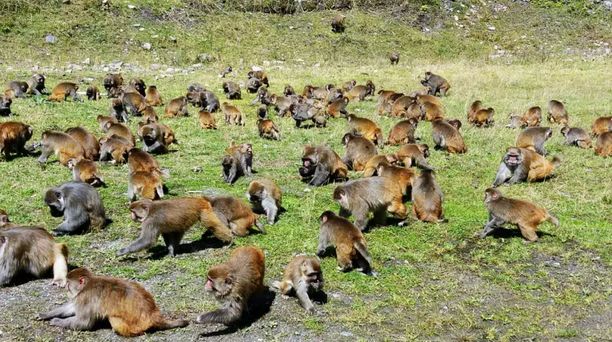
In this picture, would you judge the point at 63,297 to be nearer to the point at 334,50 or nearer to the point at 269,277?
the point at 269,277

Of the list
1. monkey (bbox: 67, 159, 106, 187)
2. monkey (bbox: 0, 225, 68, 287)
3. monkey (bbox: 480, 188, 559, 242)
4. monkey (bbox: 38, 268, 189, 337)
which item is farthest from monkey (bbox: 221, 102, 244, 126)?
monkey (bbox: 38, 268, 189, 337)

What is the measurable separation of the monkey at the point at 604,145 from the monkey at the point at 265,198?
924 cm

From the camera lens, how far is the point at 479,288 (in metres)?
8.55

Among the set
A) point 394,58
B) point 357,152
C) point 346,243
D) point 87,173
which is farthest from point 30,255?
point 394,58

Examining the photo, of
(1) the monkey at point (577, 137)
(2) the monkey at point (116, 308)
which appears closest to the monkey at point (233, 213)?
(2) the monkey at point (116, 308)

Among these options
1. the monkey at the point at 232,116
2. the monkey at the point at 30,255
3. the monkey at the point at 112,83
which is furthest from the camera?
the monkey at the point at 112,83

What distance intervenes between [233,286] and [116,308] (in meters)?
1.29

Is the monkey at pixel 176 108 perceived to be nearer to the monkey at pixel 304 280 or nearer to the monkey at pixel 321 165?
the monkey at pixel 321 165

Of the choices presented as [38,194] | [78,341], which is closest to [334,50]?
[38,194]

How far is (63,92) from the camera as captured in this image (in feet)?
66.4

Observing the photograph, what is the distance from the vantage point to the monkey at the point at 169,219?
8.75m

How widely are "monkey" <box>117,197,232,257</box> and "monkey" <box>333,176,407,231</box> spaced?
7.01 ft

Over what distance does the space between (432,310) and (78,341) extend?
13.9 feet

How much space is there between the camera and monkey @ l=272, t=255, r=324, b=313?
7.69m
